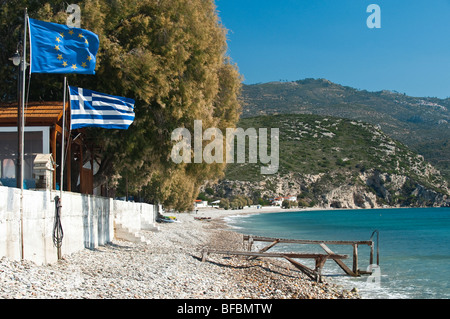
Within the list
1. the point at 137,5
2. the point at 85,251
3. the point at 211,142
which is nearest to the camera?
the point at 85,251

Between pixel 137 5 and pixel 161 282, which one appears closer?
pixel 161 282

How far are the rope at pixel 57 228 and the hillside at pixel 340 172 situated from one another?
127 meters

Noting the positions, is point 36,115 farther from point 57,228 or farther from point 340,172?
point 340,172

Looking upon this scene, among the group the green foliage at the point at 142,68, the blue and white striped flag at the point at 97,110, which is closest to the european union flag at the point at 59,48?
the blue and white striped flag at the point at 97,110

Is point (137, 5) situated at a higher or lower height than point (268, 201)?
higher

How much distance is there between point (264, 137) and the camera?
449 feet

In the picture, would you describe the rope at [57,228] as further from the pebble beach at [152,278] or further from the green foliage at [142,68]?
the green foliage at [142,68]

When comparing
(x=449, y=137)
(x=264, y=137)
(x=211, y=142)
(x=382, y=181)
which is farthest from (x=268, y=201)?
(x=211, y=142)

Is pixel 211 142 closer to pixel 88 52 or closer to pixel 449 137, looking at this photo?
pixel 88 52

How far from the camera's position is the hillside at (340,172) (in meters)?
144

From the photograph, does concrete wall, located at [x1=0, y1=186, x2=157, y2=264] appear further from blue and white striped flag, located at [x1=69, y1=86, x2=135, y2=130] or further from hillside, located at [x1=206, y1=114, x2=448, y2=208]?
hillside, located at [x1=206, y1=114, x2=448, y2=208]

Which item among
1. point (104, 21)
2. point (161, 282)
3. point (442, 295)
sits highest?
point (104, 21)

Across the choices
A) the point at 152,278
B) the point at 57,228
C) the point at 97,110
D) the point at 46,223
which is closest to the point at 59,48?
the point at 97,110

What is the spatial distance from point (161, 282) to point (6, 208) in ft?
14.8
